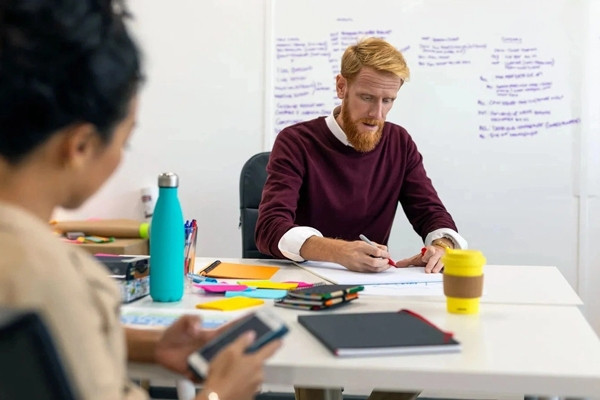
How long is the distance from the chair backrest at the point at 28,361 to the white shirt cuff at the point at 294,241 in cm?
116

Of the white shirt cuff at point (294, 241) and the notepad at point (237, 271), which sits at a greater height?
the white shirt cuff at point (294, 241)

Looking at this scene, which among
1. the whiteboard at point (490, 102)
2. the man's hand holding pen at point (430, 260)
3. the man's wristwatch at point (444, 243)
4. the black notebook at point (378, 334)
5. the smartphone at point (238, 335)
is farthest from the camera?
the whiteboard at point (490, 102)

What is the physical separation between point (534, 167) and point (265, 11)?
4.45 feet

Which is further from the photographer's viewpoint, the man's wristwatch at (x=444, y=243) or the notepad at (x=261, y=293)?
the man's wristwatch at (x=444, y=243)

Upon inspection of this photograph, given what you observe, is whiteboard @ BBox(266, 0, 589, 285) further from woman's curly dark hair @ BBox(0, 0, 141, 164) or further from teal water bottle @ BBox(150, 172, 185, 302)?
woman's curly dark hair @ BBox(0, 0, 141, 164)

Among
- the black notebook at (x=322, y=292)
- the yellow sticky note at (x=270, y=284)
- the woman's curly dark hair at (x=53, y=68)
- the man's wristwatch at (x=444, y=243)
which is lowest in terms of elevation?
the yellow sticky note at (x=270, y=284)

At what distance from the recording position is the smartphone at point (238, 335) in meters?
0.89

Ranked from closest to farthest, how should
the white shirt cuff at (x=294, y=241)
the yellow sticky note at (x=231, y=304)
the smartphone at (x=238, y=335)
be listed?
1. the smartphone at (x=238, y=335)
2. the yellow sticky note at (x=231, y=304)
3. the white shirt cuff at (x=294, y=241)

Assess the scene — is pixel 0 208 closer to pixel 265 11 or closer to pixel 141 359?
pixel 141 359

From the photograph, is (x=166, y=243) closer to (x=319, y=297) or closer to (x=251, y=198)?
(x=319, y=297)

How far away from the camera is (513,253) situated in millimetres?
3018

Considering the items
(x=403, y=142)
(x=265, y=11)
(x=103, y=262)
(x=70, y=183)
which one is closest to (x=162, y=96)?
(x=265, y=11)

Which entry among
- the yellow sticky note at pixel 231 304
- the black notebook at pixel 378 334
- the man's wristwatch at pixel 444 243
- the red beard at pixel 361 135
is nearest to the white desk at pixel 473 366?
the black notebook at pixel 378 334

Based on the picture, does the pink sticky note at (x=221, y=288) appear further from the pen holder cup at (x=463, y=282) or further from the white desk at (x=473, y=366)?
the pen holder cup at (x=463, y=282)
